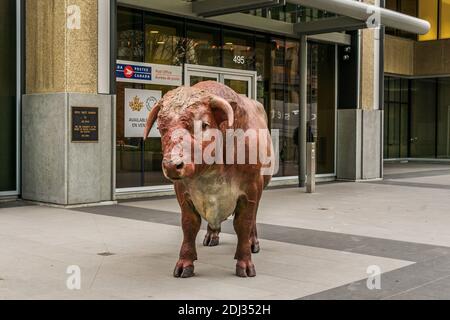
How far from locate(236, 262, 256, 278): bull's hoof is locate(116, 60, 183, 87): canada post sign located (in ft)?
25.8

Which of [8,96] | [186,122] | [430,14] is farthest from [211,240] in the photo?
[430,14]

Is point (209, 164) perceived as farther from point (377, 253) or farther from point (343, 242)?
point (343, 242)

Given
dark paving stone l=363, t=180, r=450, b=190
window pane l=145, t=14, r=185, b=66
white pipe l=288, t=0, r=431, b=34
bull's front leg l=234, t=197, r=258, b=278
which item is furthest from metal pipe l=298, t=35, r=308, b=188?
bull's front leg l=234, t=197, r=258, b=278

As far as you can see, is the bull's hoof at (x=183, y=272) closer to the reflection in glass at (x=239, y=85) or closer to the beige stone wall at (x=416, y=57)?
the reflection in glass at (x=239, y=85)

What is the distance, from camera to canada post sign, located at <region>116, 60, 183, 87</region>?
13086 millimetres

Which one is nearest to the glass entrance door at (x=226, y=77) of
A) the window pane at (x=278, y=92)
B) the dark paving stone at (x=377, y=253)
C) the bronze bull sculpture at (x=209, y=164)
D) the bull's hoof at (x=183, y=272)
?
the window pane at (x=278, y=92)

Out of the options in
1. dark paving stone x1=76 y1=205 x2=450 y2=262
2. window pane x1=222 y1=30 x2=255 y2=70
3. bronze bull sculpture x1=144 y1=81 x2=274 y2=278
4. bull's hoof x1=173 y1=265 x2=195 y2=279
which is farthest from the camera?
window pane x1=222 y1=30 x2=255 y2=70

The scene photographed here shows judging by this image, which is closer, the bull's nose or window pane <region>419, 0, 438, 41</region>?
the bull's nose

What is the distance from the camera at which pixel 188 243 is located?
602 cm

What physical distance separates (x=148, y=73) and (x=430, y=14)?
20876mm

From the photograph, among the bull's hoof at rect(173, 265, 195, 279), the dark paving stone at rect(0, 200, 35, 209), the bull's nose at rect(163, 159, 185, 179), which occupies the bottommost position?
the bull's hoof at rect(173, 265, 195, 279)

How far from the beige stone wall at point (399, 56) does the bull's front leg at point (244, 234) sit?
75.3 feet

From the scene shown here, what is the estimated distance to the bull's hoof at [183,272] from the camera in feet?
19.4

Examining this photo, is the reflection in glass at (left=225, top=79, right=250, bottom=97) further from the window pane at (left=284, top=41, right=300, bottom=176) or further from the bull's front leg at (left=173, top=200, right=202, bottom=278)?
the bull's front leg at (left=173, top=200, right=202, bottom=278)
